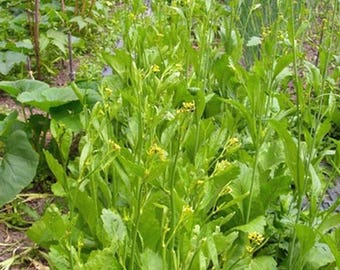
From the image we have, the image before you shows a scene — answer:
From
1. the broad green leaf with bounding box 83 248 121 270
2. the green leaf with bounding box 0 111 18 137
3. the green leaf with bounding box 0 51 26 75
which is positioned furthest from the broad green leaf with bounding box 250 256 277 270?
the green leaf with bounding box 0 51 26 75

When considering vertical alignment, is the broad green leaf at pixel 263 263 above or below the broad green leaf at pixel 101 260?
below

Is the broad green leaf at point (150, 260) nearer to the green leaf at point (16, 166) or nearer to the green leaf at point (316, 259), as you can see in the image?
the green leaf at point (316, 259)

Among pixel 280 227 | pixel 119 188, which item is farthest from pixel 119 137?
pixel 280 227

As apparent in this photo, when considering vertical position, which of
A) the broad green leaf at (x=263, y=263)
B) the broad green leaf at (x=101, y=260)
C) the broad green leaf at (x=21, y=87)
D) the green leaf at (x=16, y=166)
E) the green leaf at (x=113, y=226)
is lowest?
the broad green leaf at (x=263, y=263)

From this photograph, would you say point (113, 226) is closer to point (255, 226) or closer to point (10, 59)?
point (255, 226)

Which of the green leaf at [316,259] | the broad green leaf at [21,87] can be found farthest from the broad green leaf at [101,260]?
the broad green leaf at [21,87]

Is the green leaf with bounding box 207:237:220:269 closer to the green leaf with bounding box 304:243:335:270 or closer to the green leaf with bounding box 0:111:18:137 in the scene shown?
the green leaf with bounding box 304:243:335:270

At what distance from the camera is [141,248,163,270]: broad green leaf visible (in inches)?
54.1

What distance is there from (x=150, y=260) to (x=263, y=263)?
1.29ft

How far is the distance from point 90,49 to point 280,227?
2.17 metres

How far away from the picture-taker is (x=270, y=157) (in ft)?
6.37

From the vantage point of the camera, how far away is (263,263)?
1.66 metres

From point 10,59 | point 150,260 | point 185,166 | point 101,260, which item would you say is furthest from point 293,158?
point 10,59

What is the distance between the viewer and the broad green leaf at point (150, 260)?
1373mm
